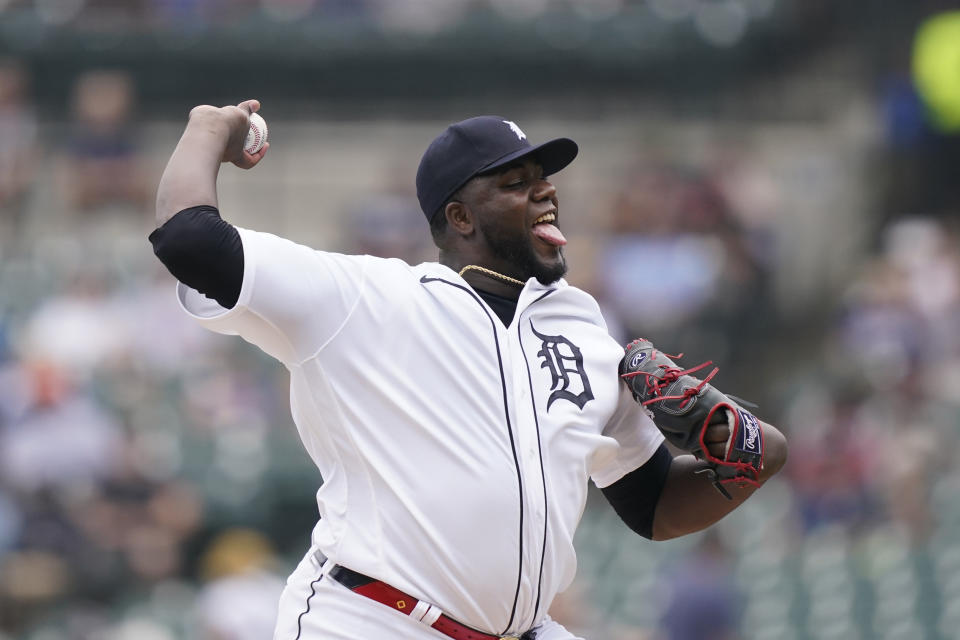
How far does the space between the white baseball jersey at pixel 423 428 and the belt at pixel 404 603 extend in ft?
0.06

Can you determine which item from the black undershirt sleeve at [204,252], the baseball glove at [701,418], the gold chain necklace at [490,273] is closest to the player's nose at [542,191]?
the gold chain necklace at [490,273]

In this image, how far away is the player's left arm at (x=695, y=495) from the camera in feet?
11.3

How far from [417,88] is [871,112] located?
4.16 m

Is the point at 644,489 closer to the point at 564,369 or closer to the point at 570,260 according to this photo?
the point at 564,369

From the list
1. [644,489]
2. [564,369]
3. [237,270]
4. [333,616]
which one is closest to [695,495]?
[644,489]

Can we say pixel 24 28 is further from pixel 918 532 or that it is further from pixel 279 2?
pixel 918 532

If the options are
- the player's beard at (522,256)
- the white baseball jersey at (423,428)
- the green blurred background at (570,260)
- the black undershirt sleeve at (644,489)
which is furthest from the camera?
the green blurred background at (570,260)

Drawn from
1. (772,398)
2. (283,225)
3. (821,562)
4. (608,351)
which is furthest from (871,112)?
(608,351)

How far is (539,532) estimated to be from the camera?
3186 mm

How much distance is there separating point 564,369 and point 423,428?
0.39 meters

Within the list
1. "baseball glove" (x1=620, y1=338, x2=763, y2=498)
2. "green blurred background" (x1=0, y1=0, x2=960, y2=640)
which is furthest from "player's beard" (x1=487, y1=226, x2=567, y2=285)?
"green blurred background" (x1=0, y1=0, x2=960, y2=640)

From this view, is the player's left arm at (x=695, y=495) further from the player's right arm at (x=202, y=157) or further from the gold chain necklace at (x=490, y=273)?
the player's right arm at (x=202, y=157)

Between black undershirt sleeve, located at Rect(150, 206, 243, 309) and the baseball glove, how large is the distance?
0.92 metres

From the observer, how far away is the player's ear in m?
3.46
